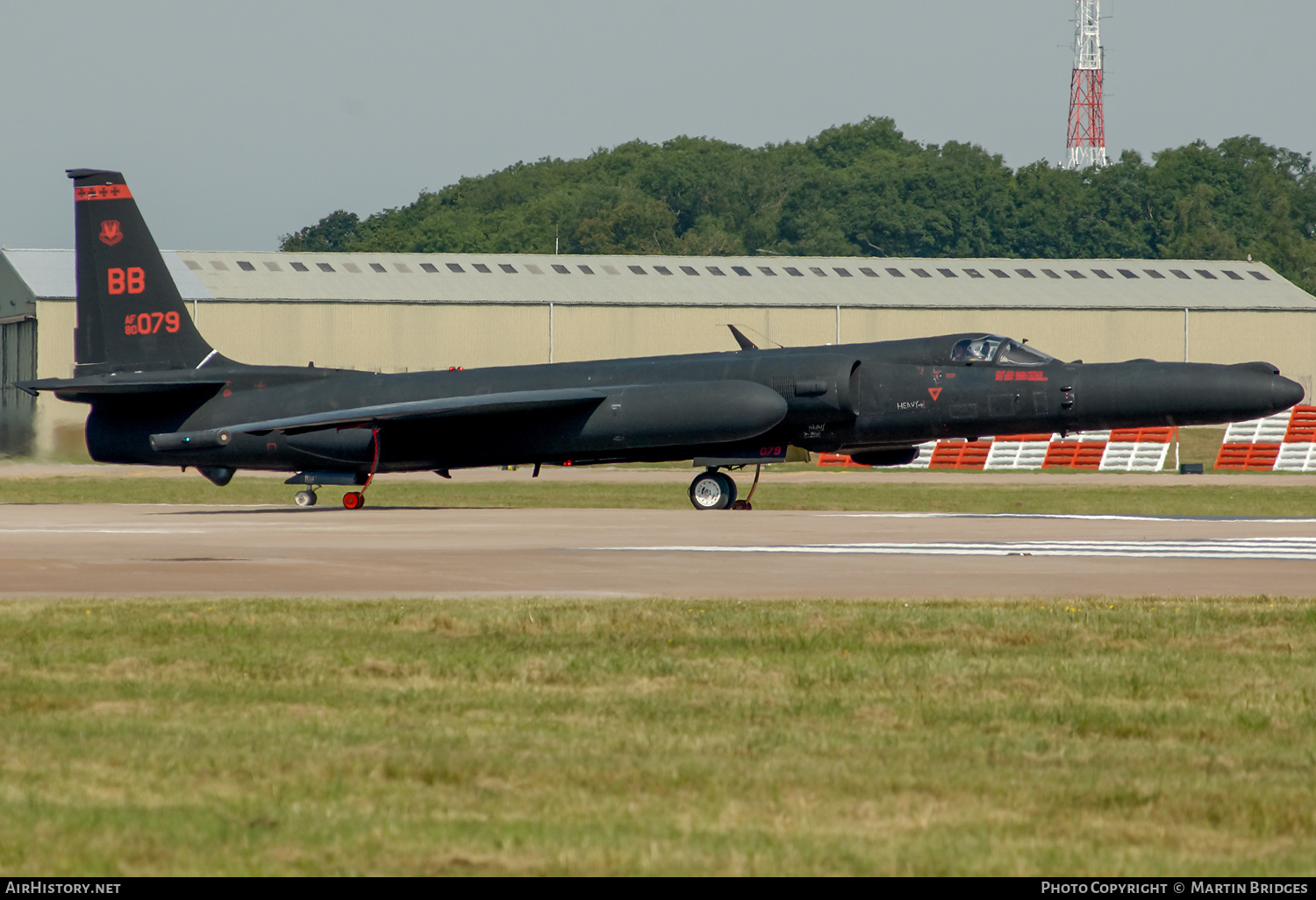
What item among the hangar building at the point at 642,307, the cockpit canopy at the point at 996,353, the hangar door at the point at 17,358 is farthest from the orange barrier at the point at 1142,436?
the hangar door at the point at 17,358

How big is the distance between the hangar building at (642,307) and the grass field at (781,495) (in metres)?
28.9

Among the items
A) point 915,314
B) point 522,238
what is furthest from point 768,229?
point 915,314

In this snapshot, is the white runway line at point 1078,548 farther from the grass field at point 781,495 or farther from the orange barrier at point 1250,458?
A: the orange barrier at point 1250,458

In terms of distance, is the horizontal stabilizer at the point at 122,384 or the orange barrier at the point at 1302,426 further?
the orange barrier at the point at 1302,426

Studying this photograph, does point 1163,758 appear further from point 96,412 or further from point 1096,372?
point 96,412

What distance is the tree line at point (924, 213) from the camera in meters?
134

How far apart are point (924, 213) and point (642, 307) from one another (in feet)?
241

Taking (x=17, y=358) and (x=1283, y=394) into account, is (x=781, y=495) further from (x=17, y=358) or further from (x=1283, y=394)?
(x=17, y=358)

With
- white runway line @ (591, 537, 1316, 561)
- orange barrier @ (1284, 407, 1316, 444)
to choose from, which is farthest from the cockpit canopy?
orange barrier @ (1284, 407, 1316, 444)

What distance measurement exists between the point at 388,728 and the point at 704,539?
40.3 feet

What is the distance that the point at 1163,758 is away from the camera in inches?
266

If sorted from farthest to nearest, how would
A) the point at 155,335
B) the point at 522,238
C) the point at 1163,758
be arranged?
the point at 522,238 < the point at 155,335 < the point at 1163,758

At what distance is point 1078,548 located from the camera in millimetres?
17922

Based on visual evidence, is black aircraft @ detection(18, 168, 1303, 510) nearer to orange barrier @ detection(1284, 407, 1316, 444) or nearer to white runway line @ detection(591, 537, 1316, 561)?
white runway line @ detection(591, 537, 1316, 561)
